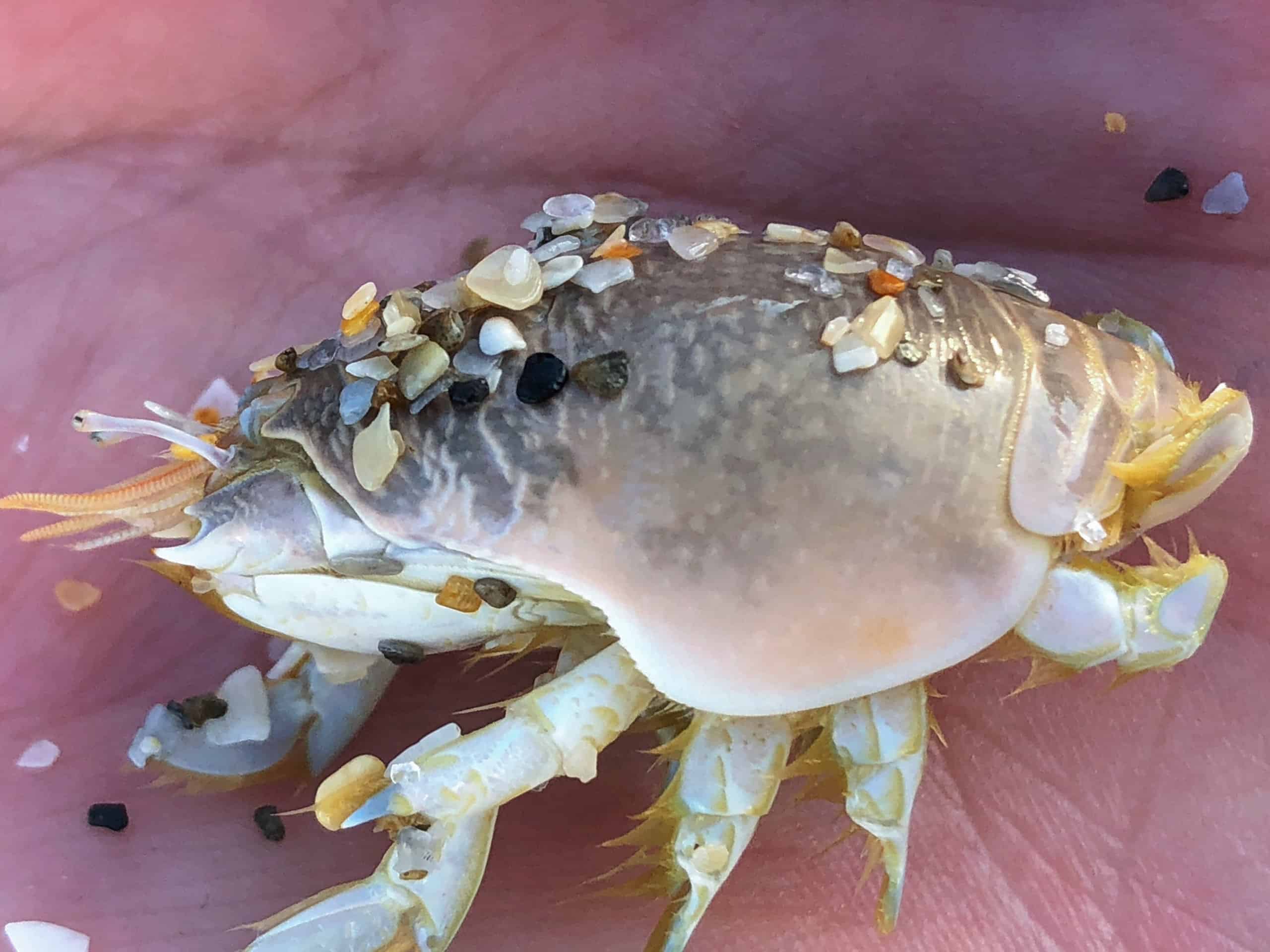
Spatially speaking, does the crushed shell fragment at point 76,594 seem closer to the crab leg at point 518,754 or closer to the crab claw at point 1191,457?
the crab leg at point 518,754

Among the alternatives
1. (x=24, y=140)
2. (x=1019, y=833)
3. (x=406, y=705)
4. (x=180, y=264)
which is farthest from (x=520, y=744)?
(x=24, y=140)

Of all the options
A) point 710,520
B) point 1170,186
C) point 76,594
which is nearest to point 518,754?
point 710,520

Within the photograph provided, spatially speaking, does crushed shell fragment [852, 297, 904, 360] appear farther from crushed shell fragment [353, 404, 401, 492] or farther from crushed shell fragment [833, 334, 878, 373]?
crushed shell fragment [353, 404, 401, 492]

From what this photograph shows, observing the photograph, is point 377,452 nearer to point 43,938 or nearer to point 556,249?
point 556,249

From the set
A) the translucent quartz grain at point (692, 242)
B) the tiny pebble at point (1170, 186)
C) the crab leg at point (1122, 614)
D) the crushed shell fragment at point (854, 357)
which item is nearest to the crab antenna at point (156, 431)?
the translucent quartz grain at point (692, 242)

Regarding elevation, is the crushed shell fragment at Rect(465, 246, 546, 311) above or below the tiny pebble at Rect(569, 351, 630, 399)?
above

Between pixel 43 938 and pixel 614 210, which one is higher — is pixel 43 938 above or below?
below

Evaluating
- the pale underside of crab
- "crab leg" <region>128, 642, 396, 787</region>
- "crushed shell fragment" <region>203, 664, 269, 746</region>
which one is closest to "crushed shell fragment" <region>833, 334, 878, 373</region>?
the pale underside of crab
